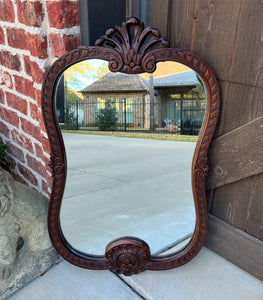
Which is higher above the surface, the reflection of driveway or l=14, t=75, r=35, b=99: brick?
l=14, t=75, r=35, b=99: brick

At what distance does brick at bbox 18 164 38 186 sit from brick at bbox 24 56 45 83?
690 millimetres

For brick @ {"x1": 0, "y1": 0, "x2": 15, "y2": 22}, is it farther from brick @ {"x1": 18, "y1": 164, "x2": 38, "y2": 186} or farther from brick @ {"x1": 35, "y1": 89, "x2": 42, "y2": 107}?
brick @ {"x1": 18, "y1": 164, "x2": 38, "y2": 186}

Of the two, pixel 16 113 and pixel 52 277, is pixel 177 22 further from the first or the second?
A: pixel 52 277

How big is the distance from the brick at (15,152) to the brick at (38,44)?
75 centimetres

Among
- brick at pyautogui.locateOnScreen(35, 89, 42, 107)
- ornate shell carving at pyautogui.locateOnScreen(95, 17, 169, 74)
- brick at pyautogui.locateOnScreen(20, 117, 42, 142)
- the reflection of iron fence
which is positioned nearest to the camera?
ornate shell carving at pyautogui.locateOnScreen(95, 17, 169, 74)

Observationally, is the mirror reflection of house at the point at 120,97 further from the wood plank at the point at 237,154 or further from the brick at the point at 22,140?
the brick at the point at 22,140

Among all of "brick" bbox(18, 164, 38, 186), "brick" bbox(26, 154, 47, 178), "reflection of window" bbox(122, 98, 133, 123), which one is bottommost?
"brick" bbox(18, 164, 38, 186)

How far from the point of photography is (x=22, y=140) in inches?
65.5

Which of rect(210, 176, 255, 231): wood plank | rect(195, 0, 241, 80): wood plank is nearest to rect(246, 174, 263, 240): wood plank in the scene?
rect(210, 176, 255, 231): wood plank

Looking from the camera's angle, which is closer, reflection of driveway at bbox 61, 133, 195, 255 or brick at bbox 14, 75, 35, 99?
reflection of driveway at bbox 61, 133, 195, 255

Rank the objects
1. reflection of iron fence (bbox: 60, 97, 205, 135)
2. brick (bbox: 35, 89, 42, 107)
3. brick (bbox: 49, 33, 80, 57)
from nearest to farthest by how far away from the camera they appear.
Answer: reflection of iron fence (bbox: 60, 97, 205, 135), brick (bbox: 49, 33, 80, 57), brick (bbox: 35, 89, 42, 107)

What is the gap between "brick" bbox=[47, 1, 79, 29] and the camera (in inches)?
47.4

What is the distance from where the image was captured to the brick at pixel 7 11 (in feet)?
4.48

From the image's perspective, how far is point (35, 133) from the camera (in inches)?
59.6
